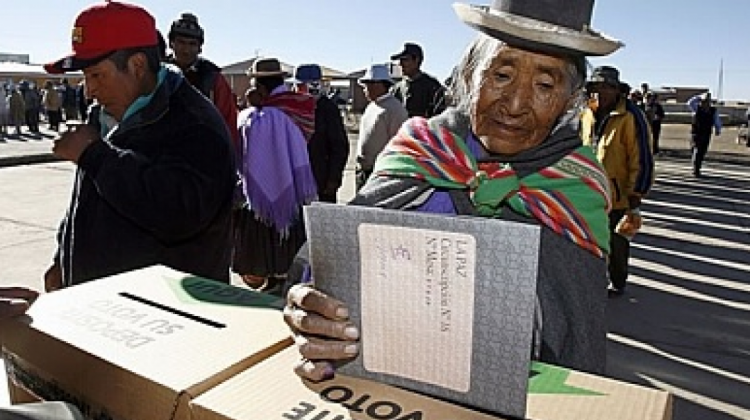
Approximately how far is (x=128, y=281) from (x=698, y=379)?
2987 millimetres

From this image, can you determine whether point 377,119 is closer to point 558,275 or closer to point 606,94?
point 606,94

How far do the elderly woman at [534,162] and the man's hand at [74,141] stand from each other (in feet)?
2.60

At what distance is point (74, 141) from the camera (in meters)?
1.72

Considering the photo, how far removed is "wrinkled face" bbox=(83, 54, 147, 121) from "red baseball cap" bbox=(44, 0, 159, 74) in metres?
0.03

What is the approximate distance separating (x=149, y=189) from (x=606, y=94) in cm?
353

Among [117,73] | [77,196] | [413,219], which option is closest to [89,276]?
[77,196]

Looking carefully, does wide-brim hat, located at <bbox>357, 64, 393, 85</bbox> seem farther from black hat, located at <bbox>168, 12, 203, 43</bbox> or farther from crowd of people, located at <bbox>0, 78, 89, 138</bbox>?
crowd of people, located at <bbox>0, 78, 89, 138</bbox>

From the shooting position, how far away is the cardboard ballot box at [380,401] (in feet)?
2.74

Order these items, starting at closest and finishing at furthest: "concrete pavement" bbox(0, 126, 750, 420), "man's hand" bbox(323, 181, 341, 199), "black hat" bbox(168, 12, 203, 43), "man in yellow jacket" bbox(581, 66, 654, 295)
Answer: "concrete pavement" bbox(0, 126, 750, 420) < "black hat" bbox(168, 12, 203, 43) < "man in yellow jacket" bbox(581, 66, 654, 295) < "man's hand" bbox(323, 181, 341, 199)

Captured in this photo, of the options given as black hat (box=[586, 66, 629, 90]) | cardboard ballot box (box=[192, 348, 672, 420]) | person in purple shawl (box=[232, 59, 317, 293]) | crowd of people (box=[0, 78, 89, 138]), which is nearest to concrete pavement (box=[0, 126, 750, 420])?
cardboard ballot box (box=[192, 348, 672, 420])

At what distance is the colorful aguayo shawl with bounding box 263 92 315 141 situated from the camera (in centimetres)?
390

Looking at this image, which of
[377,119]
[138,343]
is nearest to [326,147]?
[377,119]

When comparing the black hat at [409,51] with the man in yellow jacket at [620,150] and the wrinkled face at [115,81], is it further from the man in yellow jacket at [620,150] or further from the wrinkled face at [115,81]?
the wrinkled face at [115,81]

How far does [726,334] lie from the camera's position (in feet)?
13.0
